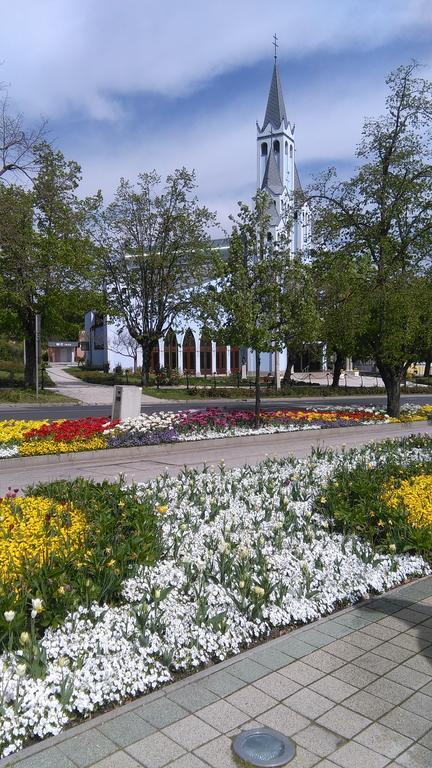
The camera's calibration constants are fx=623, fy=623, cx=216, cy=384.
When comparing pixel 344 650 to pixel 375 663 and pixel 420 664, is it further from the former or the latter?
pixel 420 664

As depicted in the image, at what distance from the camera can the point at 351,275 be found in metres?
21.4

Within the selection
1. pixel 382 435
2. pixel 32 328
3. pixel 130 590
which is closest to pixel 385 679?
pixel 130 590

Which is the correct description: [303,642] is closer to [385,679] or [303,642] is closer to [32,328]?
[385,679]

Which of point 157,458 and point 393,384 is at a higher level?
point 393,384

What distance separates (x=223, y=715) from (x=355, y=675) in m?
0.93

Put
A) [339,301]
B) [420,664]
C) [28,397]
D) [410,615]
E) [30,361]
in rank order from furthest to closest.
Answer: [30,361] → [28,397] → [339,301] → [410,615] → [420,664]

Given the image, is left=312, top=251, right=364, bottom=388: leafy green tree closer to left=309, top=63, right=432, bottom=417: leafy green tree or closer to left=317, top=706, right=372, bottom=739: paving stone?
left=309, top=63, right=432, bottom=417: leafy green tree

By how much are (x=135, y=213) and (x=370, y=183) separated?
20.7 meters

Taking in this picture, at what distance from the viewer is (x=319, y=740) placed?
3021mm

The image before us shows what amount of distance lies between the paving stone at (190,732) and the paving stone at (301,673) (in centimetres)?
72

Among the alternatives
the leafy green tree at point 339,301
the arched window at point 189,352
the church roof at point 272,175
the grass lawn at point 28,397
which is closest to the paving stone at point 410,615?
the leafy green tree at point 339,301

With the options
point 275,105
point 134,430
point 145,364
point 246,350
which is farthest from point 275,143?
point 134,430

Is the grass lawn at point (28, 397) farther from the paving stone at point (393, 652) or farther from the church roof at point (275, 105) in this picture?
the church roof at point (275, 105)

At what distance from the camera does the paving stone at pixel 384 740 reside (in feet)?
9.75
